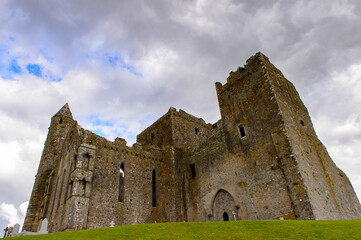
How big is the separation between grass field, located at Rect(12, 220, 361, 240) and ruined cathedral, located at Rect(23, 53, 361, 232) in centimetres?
462

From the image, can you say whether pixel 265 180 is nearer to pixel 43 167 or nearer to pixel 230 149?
pixel 230 149

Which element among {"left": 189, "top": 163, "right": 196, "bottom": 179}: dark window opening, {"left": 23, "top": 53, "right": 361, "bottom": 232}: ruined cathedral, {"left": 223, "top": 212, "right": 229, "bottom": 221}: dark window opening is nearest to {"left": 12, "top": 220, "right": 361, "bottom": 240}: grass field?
{"left": 23, "top": 53, "right": 361, "bottom": 232}: ruined cathedral

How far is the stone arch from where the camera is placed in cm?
2012

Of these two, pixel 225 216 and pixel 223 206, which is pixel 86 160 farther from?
pixel 225 216

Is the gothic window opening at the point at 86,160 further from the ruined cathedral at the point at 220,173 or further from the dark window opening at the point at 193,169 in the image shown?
the dark window opening at the point at 193,169

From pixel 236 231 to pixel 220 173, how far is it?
1091cm

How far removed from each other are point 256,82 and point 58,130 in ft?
68.7

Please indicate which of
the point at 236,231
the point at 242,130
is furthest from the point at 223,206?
the point at 236,231

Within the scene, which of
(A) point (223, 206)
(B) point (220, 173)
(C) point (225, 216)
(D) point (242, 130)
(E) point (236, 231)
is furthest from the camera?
(B) point (220, 173)

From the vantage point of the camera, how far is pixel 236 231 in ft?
36.1

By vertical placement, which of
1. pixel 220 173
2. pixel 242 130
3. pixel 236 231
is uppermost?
pixel 242 130

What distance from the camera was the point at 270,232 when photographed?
1061 cm

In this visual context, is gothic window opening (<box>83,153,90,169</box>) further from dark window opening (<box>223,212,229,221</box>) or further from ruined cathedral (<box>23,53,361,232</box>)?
dark window opening (<box>223,212,229,221</box>)

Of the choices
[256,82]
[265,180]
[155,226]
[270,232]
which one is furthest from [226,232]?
[256,82]
